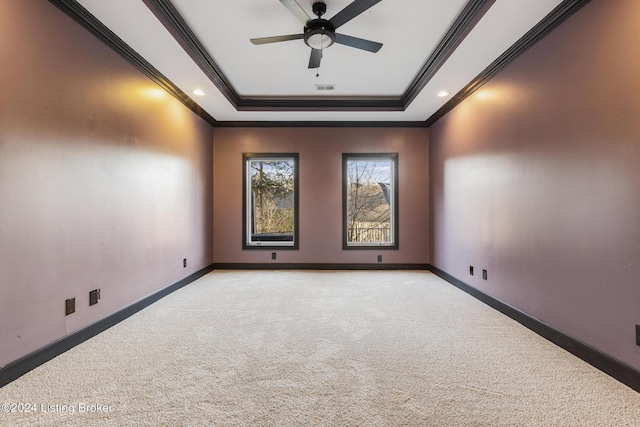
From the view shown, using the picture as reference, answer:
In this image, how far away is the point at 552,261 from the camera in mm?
2277

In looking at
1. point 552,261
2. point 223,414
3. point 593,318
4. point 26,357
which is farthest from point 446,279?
point 26,357

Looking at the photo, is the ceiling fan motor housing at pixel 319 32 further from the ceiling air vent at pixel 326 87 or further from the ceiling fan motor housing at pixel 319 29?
the ceiling air vent at pixel 326 87

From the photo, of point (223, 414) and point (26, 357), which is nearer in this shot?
point (223, 414)

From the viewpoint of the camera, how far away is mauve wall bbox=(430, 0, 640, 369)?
1716 millimetres

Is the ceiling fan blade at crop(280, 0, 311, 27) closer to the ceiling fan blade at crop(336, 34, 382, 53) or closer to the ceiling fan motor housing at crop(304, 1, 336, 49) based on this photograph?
the ceiling fan motor housing at crop(304, 1, 336, 49)

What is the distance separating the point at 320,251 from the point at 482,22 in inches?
147

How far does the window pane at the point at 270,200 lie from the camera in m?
5.12

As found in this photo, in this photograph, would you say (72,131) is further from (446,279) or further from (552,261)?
(446,279)

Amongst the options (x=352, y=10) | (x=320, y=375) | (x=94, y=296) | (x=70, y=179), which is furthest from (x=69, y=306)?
(x=352, y=10)

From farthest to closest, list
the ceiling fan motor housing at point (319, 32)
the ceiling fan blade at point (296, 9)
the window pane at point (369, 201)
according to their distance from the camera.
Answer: the window pane at point (369, 201) → the ceiling fan motor housing at point (319, 32) → the ceiling fan blade at point (296, 9)

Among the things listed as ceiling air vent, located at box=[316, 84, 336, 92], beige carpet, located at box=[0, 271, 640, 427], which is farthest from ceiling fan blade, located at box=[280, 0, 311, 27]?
beige carpet, located at box=[0, 271, 640, 427]

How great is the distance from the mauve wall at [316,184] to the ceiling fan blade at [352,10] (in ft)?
8.89

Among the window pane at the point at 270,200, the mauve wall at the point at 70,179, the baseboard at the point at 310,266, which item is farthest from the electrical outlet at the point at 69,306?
the window pane at the point at 270,200

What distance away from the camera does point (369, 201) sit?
5.16 meters
